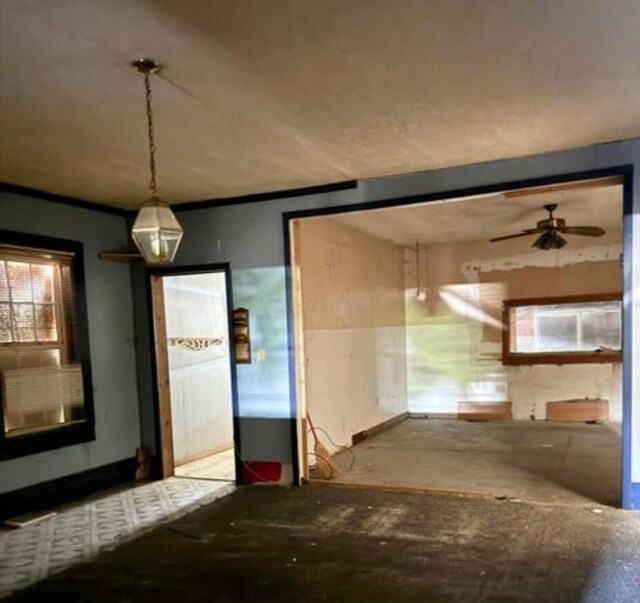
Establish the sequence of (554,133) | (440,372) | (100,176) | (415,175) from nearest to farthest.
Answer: (554,133) < (100,176) < (415,175) < (440,372)

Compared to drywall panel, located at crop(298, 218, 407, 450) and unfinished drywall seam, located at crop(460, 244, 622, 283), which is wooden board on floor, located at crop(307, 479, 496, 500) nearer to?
drywall panel, located at crop(298, 218, 407, 450)

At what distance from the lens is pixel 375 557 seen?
10.2ft

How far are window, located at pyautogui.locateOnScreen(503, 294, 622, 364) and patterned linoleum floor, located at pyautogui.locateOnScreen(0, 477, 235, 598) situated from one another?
4741 millimetres

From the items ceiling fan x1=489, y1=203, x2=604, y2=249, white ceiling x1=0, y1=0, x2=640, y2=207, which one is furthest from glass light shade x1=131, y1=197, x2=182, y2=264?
ceiling fan x1=489, y1=203, x2=604, y2=249

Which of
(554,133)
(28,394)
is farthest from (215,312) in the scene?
(554,133)

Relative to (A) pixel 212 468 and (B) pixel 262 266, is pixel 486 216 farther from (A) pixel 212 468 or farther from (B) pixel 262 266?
(A) pixel 212 468

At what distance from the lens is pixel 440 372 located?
317 inches

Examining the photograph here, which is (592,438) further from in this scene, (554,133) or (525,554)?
(554,133)

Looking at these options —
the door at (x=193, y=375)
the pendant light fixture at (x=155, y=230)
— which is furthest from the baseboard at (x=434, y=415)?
the pendant light fixture at (x=155, y=230)

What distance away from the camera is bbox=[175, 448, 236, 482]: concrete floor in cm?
516

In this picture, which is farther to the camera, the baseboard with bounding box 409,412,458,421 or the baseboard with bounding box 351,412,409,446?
the baseboard with bounding box 409,412,458,421

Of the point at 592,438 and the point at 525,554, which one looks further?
the point at 592,438

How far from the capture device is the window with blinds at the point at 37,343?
410cm

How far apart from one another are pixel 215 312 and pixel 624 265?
13.8ft
